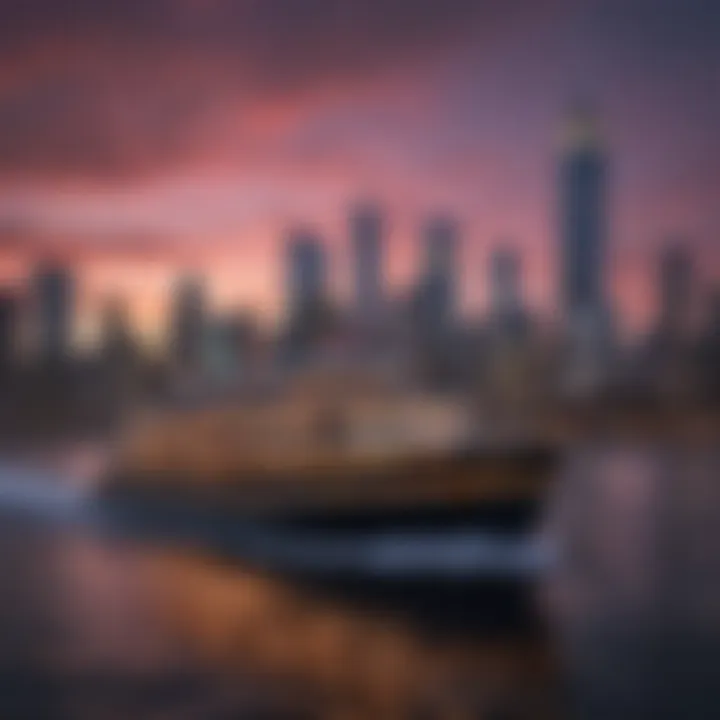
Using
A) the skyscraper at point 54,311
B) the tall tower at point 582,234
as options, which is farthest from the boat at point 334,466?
the tall tower at point 582,234

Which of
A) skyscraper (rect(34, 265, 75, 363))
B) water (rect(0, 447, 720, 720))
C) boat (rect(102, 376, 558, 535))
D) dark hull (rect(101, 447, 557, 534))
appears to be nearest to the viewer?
water (rect(0, 447, 720, 720))

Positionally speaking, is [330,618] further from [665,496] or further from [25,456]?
[665,496]

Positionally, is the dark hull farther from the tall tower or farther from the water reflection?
the tall tower

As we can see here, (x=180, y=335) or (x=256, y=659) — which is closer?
(x=256, y=659)

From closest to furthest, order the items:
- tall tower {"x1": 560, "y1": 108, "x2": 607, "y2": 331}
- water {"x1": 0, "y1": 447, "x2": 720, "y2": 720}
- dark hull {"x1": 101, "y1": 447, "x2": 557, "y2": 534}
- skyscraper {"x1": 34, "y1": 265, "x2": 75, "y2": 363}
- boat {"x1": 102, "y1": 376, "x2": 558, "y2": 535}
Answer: water {"x1": 0, "y1": 447, "x2": 720, "y2": 720}, tall tower {"x1": 560, "y1": 108, "x2": 607, "y2": 331}, skyscraper {"x1": 34, "y1": 265, "x2": 75, "y2": 363}, boat {"x1": 102, "y1": 376, "x2": 558, "y2": 535}, dark hull {"x1": 101, "y1": 447, "x2": 557, "y2": 534}

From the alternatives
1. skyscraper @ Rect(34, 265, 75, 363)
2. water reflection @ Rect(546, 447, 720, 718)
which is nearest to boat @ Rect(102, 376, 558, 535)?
water reflection @ Rect(546, 447, 720, 718)

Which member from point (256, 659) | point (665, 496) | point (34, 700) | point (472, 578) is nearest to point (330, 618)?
point (256, 659)
